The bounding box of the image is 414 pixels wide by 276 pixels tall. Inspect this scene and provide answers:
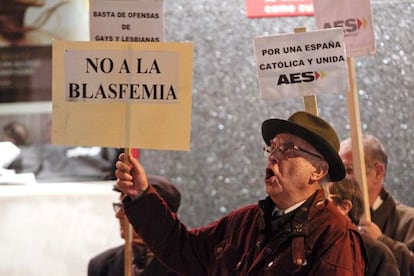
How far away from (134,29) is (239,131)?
1.18m

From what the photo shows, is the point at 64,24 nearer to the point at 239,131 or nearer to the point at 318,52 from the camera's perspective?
the point at 239,131

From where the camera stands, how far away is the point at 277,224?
6.29ft

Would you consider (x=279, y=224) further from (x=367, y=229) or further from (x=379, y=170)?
(x=379, y=170)

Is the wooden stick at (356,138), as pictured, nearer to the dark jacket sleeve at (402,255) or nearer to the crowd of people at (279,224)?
the dark jacket sleeve at (402,255)

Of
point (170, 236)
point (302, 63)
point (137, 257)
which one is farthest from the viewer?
point (137, 257)

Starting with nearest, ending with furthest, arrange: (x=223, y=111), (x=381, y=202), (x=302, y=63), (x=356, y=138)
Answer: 1. (x=302, y=63)
2. (x=356, y=138)
3. (x=381, y=202)
4. (x=223, y=111)

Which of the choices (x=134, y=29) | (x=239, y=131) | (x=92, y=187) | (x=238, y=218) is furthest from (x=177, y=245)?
(x=239, y=131)

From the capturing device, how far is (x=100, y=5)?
86.7 inches

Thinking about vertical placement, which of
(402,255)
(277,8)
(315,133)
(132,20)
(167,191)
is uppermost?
(277,8)

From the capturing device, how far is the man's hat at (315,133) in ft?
6.44

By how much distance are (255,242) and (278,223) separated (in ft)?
0.29

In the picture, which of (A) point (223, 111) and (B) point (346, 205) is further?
(A) point (223, 111)

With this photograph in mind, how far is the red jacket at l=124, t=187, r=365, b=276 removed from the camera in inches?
72.0

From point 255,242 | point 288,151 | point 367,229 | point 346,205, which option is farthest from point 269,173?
point 367,229
